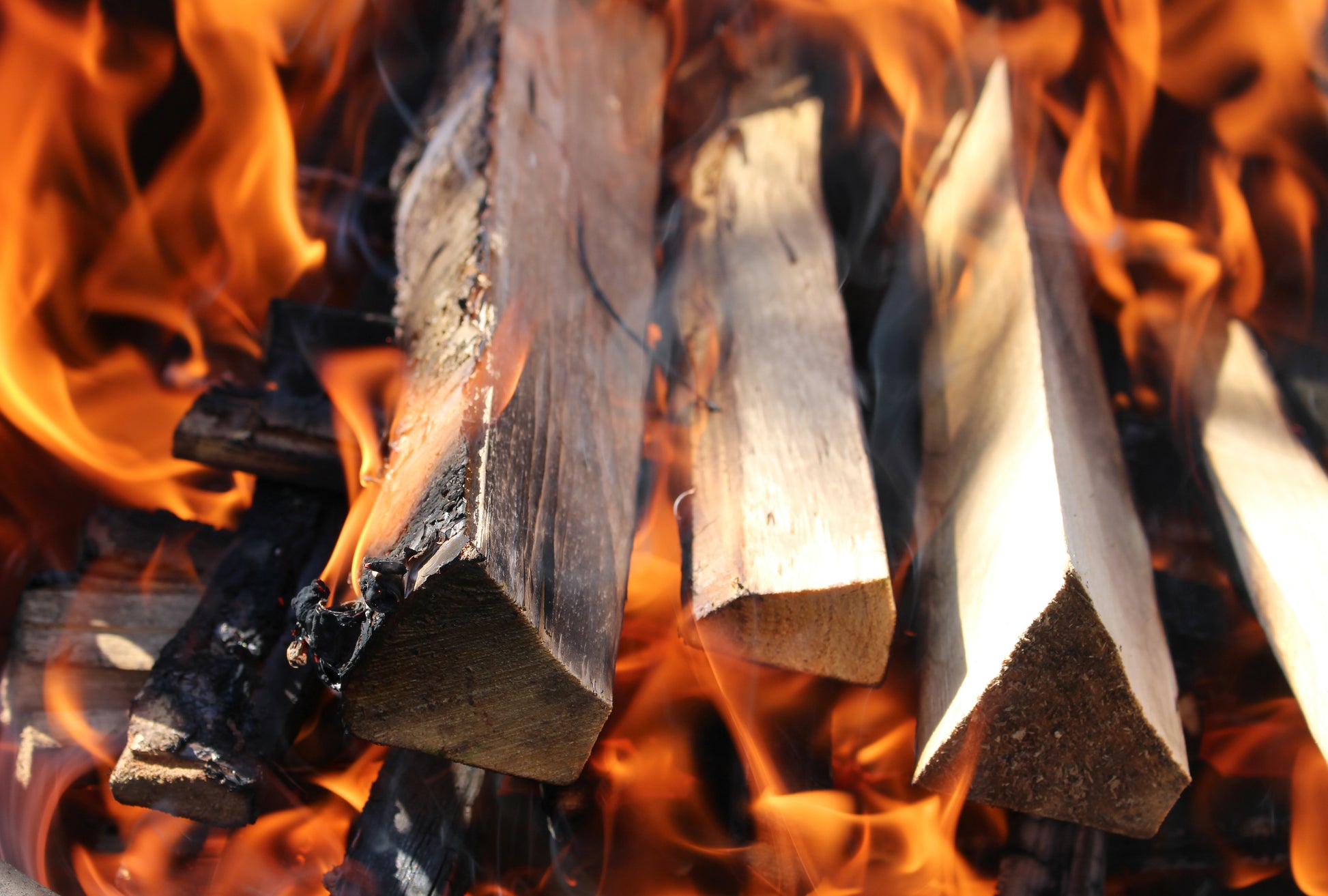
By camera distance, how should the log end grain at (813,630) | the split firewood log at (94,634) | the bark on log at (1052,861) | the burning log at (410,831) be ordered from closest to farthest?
1. the log end grain at (813,630)
2. the burning log at (410,831)
3. the bark on log at (1052,861)
4. the split firewood log at (94,634)

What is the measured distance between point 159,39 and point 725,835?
7.45 ft

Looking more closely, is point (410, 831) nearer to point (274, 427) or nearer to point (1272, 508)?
point (274, 427)

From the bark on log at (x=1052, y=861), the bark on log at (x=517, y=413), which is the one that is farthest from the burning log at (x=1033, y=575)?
the bark on log at (x=517, y=413)

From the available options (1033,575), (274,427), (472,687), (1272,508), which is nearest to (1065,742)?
(1033,575)

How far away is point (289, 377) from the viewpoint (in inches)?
80.7

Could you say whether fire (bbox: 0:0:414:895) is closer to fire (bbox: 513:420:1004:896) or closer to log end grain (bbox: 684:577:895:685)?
fire (bbox: 513:420:1004:896)

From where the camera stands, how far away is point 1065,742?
1.35 meters

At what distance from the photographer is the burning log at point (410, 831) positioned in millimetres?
1539

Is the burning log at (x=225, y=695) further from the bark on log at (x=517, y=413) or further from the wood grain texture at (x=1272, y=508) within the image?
the wood grain texture at (x=1272, y=508)

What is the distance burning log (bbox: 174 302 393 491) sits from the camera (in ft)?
6.34

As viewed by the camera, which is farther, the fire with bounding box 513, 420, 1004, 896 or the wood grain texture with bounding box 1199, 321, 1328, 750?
the fire with bounding box 513, 420, 1004, 896

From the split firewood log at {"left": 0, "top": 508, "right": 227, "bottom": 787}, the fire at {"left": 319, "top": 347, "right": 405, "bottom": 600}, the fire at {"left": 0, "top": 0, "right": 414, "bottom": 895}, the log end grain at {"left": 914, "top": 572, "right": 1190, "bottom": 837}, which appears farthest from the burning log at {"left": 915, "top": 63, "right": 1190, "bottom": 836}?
the split firewood log at {"left": 0, "top": 508, "right": 227, "bottom": 787}

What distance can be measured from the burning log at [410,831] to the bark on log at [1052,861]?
0.93 meters

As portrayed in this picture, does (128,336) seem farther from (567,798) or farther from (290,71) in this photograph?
(567,798)
